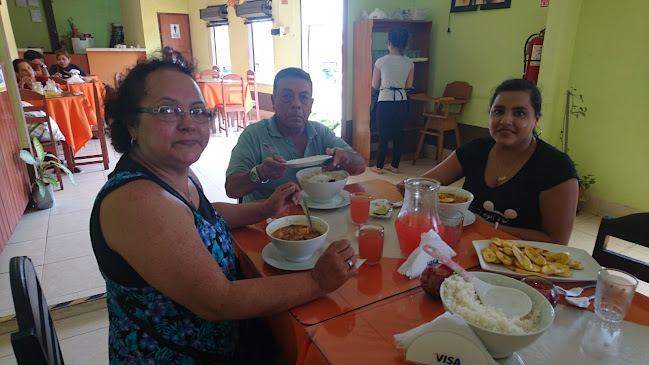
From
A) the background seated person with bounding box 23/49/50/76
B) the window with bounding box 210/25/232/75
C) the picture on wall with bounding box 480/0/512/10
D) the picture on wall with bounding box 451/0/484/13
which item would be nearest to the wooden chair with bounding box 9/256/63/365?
the picture on wall with bounding box 480/0/512/10

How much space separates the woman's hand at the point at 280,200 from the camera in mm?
1371

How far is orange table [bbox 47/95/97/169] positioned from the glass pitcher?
4.26m

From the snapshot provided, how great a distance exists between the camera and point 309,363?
78cm

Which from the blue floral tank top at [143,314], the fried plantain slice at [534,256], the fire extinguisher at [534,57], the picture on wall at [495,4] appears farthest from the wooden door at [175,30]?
the fried plantain slice at [534,256]

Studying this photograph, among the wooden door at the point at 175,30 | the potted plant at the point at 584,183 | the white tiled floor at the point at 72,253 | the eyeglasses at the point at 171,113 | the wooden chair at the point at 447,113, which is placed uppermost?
the wooden door at the point at 175,30

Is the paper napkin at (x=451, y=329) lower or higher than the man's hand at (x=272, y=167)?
lower

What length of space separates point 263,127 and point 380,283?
1212 millimetres

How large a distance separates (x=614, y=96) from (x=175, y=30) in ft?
30.8

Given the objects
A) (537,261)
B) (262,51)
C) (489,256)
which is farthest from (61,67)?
(537,261)

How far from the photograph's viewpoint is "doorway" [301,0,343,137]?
6285 millimetres

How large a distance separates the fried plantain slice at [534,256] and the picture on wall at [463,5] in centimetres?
408

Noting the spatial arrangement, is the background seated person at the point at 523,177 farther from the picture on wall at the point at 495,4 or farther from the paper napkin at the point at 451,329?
the picture on wall at the point at 495,4

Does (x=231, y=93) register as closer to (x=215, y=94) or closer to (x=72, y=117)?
(x=215, y=94)

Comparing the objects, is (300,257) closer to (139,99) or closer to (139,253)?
(139,253)
